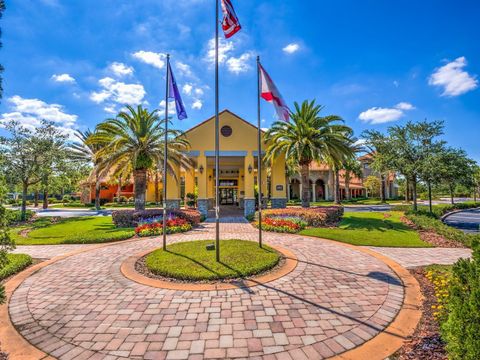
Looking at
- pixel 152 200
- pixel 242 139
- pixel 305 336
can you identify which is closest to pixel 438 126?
pixel 242 139

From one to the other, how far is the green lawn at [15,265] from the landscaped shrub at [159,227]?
14.9 feet

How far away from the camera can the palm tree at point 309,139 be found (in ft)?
53.7

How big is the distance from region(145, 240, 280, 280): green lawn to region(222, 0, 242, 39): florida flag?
6495 millimetres

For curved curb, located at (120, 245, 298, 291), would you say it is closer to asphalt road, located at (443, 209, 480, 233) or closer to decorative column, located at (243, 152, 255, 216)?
decorative column, located at (243, 152, 255, 216)

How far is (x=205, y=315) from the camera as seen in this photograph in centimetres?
413

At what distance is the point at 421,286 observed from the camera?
5344 millimetres

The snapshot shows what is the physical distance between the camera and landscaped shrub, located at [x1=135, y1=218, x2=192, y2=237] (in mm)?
11606

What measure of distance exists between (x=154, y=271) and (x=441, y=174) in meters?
20.9

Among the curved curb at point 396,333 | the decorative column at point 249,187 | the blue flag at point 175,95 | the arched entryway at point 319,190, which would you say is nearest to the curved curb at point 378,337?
the curved curb at point 396,333

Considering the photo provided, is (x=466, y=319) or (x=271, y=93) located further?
(x=271, y=93)

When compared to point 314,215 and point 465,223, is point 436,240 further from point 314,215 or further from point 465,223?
point 465,223

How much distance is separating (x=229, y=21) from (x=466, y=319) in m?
8.01

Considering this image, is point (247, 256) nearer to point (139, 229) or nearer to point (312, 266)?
point (312, 266)

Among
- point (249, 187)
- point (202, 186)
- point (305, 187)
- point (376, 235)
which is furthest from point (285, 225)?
point (202, 186)
